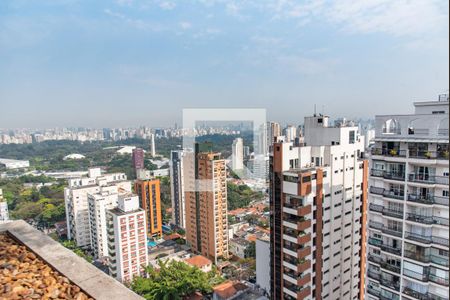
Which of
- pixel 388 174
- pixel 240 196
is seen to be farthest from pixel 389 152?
pixel 240 196

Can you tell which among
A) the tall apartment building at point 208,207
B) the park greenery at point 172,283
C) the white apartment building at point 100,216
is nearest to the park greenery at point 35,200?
the white apartment building at point 100,216

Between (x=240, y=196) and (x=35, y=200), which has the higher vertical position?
(x=240, y=196)

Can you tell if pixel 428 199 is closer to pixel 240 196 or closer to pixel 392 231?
pixel 392 231

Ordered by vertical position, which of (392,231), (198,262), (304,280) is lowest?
(198,262)

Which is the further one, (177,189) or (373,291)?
(177,189)

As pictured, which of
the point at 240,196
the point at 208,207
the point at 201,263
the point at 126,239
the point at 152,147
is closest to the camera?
the point at 126,239

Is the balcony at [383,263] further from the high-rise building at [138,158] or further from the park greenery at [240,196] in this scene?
the high-rise building at [138,158]

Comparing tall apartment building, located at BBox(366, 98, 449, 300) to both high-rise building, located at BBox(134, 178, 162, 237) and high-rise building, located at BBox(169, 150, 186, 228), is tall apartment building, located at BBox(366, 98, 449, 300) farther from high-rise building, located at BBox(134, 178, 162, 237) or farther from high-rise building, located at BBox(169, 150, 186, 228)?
high-rise building, located at BBox(134, 178, 162, 237)
